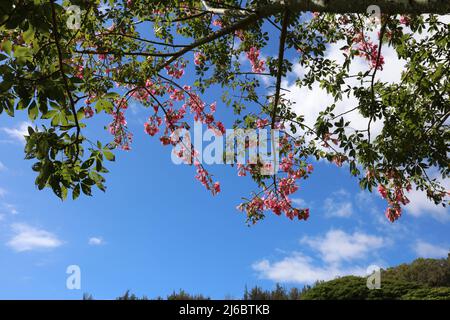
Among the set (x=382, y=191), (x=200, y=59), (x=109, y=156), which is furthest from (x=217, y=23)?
(x=109, y=156)

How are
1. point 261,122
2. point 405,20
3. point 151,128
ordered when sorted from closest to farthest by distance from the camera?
1. point 405,20
2. point 261,122
3. point 151,128

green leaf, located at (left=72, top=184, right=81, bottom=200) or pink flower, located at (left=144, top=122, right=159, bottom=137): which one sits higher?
pink flower, located at (left=144, top=122, right=159, bottom=137)

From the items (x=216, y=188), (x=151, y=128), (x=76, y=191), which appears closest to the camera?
(x=76, y=191)

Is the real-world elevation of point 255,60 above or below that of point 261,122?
above

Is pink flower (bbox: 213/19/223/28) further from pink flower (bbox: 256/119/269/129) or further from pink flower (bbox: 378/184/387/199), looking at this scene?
pink flower (bbox: 378/184/387/199)

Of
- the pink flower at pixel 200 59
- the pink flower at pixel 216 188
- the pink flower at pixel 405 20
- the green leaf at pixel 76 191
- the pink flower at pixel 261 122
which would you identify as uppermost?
the pink flower at pixel 405 20

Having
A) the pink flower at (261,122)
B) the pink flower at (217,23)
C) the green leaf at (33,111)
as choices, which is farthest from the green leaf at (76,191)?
the pink flower at (217,23)

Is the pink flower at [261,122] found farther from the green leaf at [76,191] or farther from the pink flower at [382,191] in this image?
the green leaf at [76,191]

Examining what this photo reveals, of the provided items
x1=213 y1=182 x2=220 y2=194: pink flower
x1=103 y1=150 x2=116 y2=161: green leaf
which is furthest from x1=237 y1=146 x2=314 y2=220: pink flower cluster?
x1=103 y1=150 x2=116 y2=161: green leaf

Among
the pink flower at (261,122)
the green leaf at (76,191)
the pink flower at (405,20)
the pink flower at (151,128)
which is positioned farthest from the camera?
the pink flower at (151,128)

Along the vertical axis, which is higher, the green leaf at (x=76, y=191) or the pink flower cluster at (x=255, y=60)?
the pink flower cluster at (x=255, y=60)

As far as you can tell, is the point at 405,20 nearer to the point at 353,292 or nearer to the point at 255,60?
the point at 255,60

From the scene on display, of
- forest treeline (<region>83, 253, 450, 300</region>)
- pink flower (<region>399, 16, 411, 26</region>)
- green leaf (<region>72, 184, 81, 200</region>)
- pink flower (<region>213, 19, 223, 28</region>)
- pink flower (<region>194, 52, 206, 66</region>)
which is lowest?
forest treeline (<region>83, 253, 450, 300</region>)
